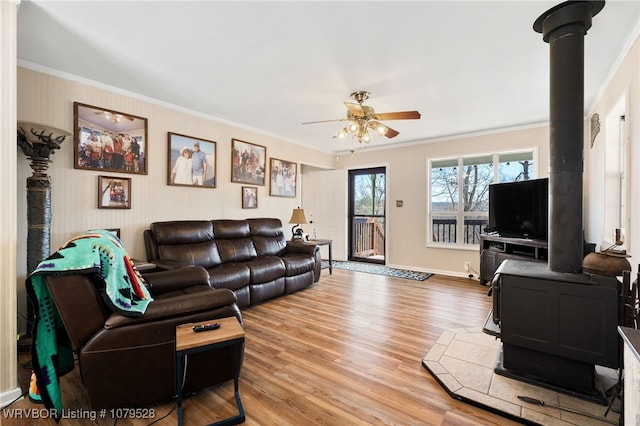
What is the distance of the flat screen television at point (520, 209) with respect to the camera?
12.6 ft

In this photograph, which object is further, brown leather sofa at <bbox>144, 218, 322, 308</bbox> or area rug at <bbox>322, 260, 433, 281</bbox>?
area rug at <bbox>322, 260, 433, 281</bbox>

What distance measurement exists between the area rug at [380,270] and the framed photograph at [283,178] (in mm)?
1783

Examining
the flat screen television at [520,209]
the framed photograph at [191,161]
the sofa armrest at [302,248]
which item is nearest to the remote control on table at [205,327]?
the framed photograph at [191,161]

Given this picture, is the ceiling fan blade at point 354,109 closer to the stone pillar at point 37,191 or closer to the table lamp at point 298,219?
the table lamp at point 298,219

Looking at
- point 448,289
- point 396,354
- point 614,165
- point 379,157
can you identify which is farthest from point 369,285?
point 614,165

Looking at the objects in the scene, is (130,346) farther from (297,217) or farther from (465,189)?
(465,189)

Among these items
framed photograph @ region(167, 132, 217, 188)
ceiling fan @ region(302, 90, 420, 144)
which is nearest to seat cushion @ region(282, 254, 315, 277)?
framed photograph @ region(167, 132, 217, 188)

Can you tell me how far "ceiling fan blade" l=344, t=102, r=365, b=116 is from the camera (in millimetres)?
2934

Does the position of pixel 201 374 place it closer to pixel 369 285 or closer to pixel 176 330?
pixel 176 330

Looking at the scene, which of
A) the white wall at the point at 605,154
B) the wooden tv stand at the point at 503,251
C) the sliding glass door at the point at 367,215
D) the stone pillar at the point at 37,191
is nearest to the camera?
the white wall at the point at 605,154

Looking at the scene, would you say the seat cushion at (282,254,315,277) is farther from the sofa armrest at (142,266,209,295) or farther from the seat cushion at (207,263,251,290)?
the sofa armrest at (142,266,209,295)

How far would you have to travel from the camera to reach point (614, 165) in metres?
2.92

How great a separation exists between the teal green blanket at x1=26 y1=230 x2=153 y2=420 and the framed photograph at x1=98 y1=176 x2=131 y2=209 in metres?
1.74

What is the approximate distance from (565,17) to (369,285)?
12.4ft
